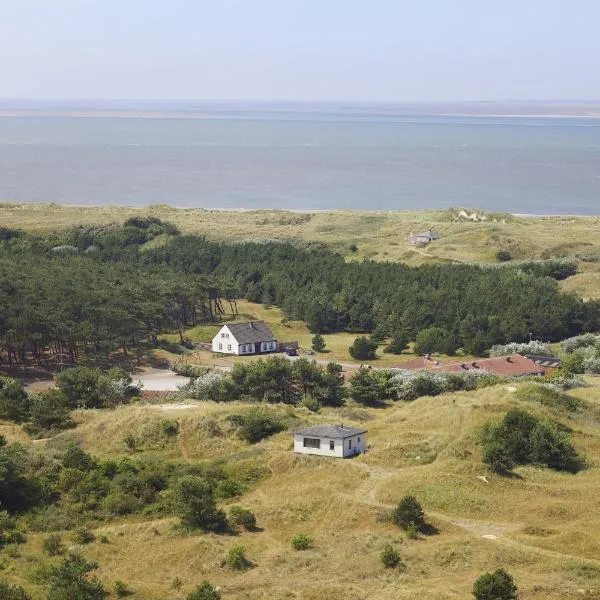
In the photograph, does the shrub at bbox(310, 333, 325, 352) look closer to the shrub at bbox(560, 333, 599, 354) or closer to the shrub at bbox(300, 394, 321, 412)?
the shrub at bbox(560, 333, 599, 354)

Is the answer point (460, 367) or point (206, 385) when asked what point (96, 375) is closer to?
point (206, 385)

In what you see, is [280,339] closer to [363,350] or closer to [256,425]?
[363,350]

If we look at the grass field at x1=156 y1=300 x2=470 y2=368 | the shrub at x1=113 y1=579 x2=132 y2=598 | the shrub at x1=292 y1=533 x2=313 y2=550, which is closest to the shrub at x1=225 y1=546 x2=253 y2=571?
the shrub at x1=292 y1=533 x2=313 y2=550

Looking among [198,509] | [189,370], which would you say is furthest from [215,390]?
[198,509]

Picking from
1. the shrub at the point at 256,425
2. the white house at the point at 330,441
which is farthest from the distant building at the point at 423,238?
the white house at the point at 330,441

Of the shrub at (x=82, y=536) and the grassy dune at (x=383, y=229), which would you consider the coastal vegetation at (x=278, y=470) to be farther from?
the grassy dune at (x=383, y=229)

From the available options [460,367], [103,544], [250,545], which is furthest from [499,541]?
[460,367]
